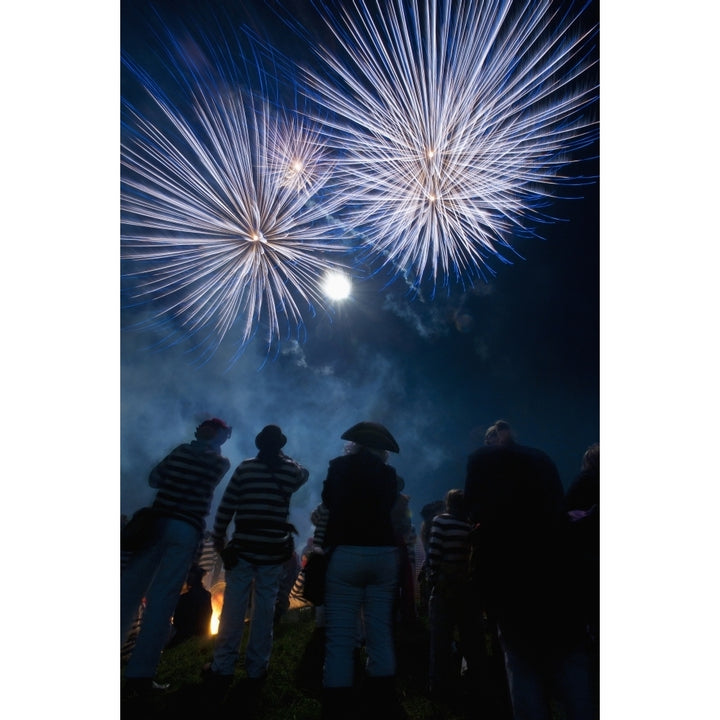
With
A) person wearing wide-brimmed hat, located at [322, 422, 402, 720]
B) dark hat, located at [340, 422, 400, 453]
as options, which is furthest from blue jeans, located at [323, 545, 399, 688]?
dark hat, located at [340, 422, 400, 453]

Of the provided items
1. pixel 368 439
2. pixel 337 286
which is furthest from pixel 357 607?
pixel 337 286

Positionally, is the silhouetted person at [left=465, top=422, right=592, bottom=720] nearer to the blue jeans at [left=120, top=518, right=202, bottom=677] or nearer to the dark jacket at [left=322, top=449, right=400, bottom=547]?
the dark jacket at [left=322, top=449, right=400, bottom=547]

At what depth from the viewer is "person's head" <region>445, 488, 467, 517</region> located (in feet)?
6.47

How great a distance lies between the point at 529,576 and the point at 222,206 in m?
2.61

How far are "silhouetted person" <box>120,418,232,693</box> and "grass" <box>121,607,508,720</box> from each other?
0.12 metres

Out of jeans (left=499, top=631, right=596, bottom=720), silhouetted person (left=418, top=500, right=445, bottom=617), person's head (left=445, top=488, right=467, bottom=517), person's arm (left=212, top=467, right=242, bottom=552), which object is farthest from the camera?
silhouetted person (left=418, top=500, right=445, bottom=617)

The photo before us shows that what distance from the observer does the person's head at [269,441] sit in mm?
1894

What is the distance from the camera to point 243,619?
5.67ft
